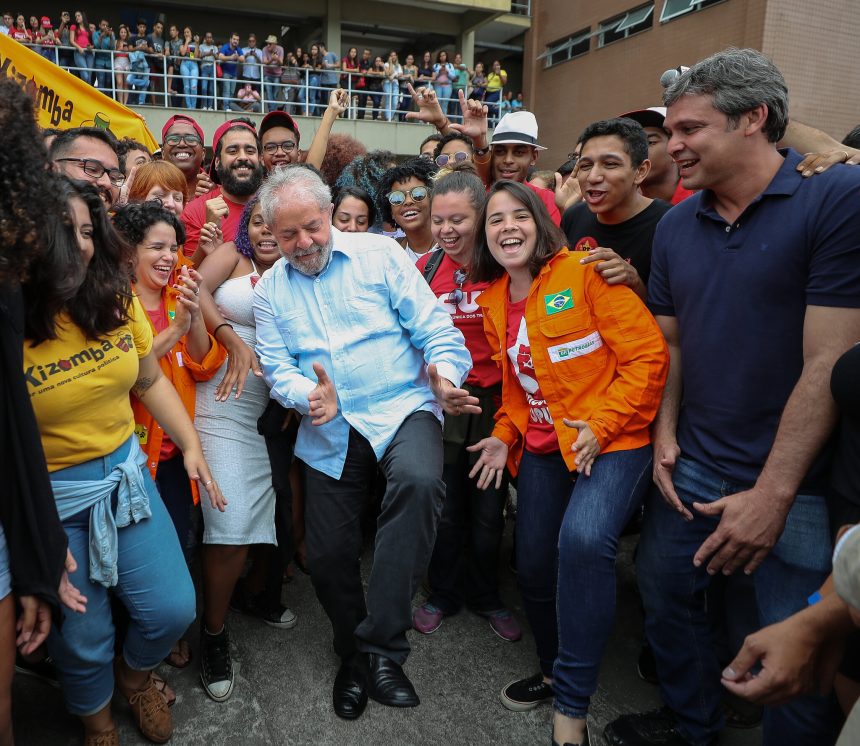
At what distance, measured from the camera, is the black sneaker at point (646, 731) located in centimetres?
241

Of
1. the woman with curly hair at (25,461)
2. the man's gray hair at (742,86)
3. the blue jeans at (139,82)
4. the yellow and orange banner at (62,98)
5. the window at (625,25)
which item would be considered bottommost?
the woman with curly hair at (25,461)

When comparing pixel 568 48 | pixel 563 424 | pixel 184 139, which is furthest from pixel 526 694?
pixel 568 48

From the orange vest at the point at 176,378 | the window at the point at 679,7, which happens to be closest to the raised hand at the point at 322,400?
the orange vest at the point at 176,378

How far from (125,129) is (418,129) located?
42.8ft

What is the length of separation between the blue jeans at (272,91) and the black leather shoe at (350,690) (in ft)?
54.5

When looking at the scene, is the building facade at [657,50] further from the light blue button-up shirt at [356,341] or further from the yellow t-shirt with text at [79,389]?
the yellow t-shirt with text at [79,389]

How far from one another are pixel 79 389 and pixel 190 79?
1606cm

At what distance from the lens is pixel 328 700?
267 centimetres

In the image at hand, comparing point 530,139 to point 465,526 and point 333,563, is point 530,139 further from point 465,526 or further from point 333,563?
point 333,563

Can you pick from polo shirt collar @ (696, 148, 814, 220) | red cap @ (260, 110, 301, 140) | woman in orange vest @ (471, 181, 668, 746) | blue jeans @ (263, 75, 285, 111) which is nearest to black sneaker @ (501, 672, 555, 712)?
woman in orange vest @ (471, 181, 668, 746)

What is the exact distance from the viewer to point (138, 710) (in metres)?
2.47

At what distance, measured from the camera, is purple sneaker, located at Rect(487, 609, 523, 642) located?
309 centimetres

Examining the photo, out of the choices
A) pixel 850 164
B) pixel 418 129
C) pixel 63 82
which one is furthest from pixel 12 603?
pixel 418 129

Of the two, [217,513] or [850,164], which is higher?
[850,164]
